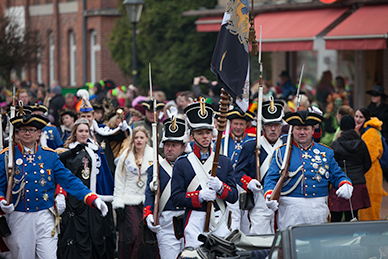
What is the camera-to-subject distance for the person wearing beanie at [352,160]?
872cm

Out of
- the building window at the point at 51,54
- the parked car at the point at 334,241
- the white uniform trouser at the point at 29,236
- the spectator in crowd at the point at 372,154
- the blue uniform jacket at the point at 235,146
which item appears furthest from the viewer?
the building window at the point at 51,54

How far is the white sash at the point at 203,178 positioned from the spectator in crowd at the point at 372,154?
3815 mm

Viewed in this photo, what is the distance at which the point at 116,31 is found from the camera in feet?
78.4

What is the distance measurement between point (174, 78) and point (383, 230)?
16.9 metres

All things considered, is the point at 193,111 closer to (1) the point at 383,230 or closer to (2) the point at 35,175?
(2) the point at 35,175

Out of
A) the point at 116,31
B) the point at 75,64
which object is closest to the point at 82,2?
the point at 75,64

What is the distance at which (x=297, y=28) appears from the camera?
52.1 ft

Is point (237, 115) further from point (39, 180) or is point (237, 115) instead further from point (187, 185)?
point (39, 180)

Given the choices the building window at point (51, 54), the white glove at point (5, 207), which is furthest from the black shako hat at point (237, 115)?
the building window at point (51, 54)

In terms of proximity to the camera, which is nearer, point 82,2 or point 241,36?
point 241,36

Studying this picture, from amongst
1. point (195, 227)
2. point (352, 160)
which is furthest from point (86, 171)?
point (352, 160)

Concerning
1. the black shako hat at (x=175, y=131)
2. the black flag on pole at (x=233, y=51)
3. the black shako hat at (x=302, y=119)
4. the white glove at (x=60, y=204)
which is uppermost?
the black flag on pole at (x=233, y=51)

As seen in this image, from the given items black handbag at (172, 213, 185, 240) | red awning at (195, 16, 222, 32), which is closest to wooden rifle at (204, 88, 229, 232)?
black handbag at (172, 213, 185, 240)

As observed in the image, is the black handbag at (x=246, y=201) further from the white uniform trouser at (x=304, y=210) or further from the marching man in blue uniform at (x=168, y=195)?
the marching man in blue uniform at (x=168, y=195)
